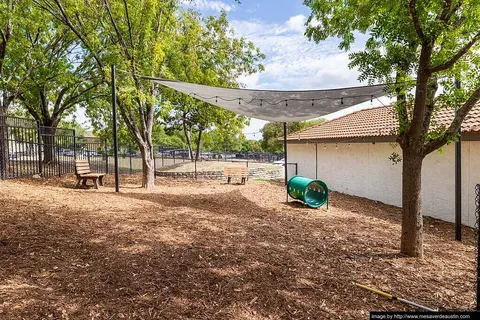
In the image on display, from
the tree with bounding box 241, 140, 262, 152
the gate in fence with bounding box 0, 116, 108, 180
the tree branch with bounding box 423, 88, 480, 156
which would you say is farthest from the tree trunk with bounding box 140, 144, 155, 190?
the tree with bounding box 241, 140, 262, 152

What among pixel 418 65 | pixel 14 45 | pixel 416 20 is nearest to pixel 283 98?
pixel 418 65

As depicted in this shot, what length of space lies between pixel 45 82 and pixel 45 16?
9.75 feet

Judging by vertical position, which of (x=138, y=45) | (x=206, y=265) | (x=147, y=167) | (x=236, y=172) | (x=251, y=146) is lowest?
(x=206, y=265)

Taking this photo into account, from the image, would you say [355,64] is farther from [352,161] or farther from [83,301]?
[352,161]

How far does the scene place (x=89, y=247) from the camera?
12.4 feet

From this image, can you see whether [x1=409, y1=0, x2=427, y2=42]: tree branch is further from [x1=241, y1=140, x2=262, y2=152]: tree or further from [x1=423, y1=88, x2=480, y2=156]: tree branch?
[x1=241, y1=140, x2=262, y2=152]: tree

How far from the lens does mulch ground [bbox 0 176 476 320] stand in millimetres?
2529

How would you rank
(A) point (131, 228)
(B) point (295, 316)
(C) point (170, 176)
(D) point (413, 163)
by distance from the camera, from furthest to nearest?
(C) point (170, 176)
(A) point (131, 228)
(D) point (413, 163)
(B) point (295, 316)

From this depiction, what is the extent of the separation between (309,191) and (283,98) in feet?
8.72

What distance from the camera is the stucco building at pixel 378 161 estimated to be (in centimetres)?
677

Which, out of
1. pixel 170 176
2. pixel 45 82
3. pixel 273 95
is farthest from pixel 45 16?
pixel 273 95

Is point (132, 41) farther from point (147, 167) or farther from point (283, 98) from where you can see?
point (283, 98)

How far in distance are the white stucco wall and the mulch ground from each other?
4.65 feet

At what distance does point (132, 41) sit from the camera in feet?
28.9
